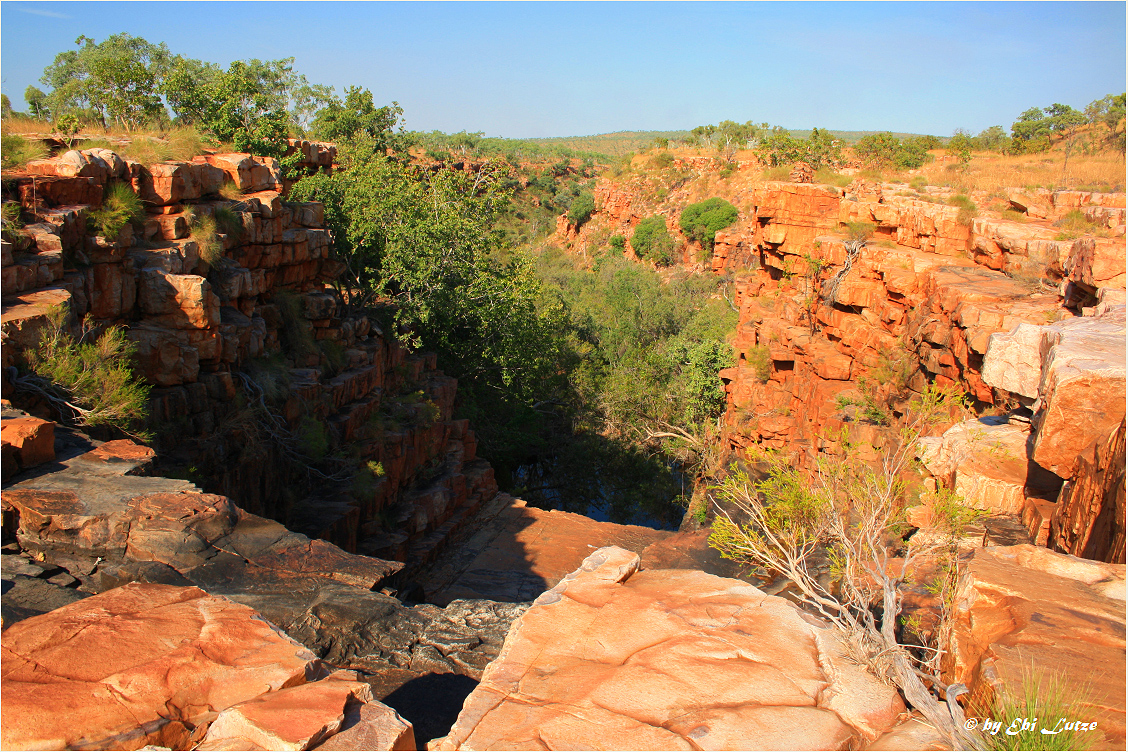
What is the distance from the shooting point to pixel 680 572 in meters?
4.50

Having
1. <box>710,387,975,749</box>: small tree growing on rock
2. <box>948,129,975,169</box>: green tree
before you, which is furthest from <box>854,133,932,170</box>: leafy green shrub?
<box>710,387,975,749</box>: small tree growing on rock

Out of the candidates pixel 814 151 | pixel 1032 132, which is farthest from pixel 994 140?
pixel 814 151

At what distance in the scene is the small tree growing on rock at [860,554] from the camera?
129 inches

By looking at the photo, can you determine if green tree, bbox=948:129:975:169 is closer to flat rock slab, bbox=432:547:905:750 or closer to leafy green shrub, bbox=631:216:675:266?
leafy green shrub, bbox=631:216:675:266

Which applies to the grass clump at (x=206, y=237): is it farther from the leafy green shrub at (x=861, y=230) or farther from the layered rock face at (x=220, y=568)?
the leafy green shrub at (x=861, y=230)

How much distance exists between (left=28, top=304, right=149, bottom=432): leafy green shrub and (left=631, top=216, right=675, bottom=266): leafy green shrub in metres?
35.0

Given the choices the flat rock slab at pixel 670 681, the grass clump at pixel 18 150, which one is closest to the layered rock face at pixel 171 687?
the flat rock slab at pixel 670 681

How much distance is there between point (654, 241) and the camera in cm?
4062

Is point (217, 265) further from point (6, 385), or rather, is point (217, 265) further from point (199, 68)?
point (199, 68)

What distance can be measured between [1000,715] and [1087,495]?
10.2ft

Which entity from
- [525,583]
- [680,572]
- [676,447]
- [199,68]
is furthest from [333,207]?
[199,68]

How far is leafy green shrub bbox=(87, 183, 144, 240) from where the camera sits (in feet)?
27.5

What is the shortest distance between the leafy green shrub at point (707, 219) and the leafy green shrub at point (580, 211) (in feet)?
33.4

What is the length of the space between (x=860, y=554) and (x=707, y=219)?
34.6m
